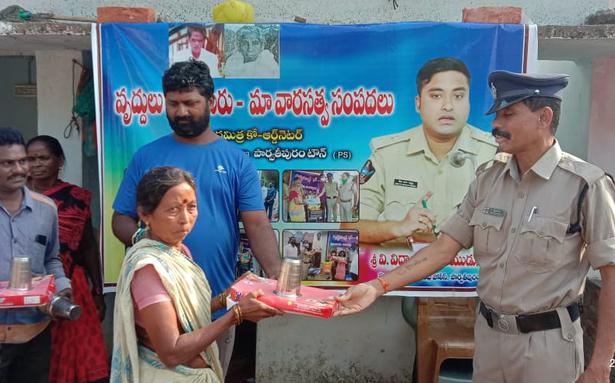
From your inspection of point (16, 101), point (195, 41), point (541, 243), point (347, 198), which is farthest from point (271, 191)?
point (16, 101)

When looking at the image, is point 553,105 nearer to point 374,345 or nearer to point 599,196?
point 599,196

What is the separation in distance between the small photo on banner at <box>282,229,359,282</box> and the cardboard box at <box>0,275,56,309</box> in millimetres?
1616

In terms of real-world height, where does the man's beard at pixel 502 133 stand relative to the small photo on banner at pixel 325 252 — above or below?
above

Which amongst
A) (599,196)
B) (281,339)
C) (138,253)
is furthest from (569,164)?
(281,339)

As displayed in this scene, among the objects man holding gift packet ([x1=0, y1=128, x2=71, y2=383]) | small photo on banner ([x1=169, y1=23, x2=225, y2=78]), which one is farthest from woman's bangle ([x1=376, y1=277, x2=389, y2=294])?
small photo on banner ([x1=169, y1=23, x2=225, y2=78])

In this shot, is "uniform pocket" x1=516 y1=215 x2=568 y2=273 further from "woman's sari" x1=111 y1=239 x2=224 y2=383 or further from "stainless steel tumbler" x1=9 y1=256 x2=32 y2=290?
"stainless steel tumbler" x1=9 y1=256 x2=32 y2=290

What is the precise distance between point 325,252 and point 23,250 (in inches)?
69.8

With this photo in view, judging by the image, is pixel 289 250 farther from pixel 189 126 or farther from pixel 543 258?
pixel 543 258

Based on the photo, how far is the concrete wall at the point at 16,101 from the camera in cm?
637

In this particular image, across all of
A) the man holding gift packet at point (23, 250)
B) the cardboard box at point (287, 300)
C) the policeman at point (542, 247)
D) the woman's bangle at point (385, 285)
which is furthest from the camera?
the man holding gift packet at point (23, 250)

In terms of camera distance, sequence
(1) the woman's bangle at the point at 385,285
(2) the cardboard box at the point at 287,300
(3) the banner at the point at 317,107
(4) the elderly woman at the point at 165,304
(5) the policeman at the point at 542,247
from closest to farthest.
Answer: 1. (4) the elderly woman at the point at 165,304
2. (2) the cardboard box at the point at 287,300
3. (5) the policeman at the point at 542,247
4. (1) the woman's bangle at the point at 385,285
5. (3) the banner at the point at 317,107

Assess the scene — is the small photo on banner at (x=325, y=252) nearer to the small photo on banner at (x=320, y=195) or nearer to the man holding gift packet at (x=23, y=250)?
the small photo on banner at (x=320, y=195)

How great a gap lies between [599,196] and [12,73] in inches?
228

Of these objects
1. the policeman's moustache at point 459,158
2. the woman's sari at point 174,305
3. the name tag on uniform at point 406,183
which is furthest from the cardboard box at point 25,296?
the policeman's moustache at point 459,158
